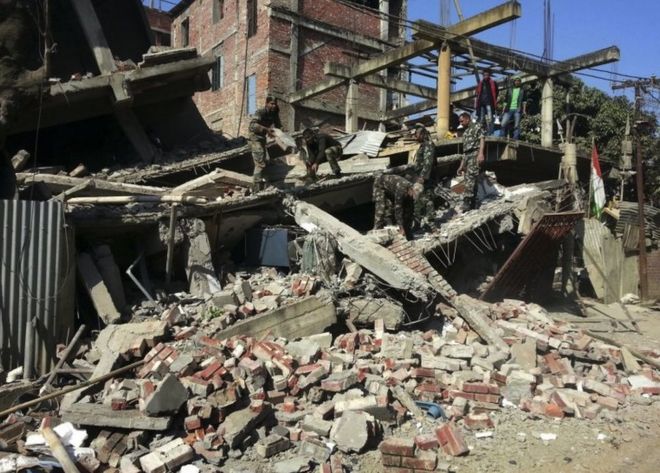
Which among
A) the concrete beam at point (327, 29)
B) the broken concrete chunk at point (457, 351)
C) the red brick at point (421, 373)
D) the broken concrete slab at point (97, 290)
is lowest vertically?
the red brick at point (421, 373)

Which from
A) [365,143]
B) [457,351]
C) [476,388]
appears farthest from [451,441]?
[365,143]

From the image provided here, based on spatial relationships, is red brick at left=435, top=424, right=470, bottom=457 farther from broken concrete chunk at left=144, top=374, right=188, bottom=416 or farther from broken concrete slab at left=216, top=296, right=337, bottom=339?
broken concrete slab at left=216, top=296, right=337, bottom=339

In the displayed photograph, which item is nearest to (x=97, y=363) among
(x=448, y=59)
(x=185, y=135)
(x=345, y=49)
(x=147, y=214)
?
(x=147, y=214)

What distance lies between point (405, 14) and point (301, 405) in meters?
20.8

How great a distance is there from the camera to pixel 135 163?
11.7m

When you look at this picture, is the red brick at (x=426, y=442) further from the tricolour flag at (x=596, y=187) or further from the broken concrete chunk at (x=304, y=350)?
the tricolour flag at (x=596, y=187)

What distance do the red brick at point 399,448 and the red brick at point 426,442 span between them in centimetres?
19

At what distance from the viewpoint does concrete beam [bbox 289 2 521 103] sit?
10.6 m

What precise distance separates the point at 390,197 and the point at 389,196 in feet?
0.08

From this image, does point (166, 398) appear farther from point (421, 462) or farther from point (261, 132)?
point (261, 132)

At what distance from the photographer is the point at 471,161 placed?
10.1 metres

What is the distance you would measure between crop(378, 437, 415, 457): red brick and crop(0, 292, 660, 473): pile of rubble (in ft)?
0.04

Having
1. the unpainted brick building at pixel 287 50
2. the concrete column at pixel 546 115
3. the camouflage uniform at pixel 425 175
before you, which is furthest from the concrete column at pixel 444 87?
the unpainted brick building at pixel 287 50

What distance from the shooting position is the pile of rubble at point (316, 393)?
14.9 feet
